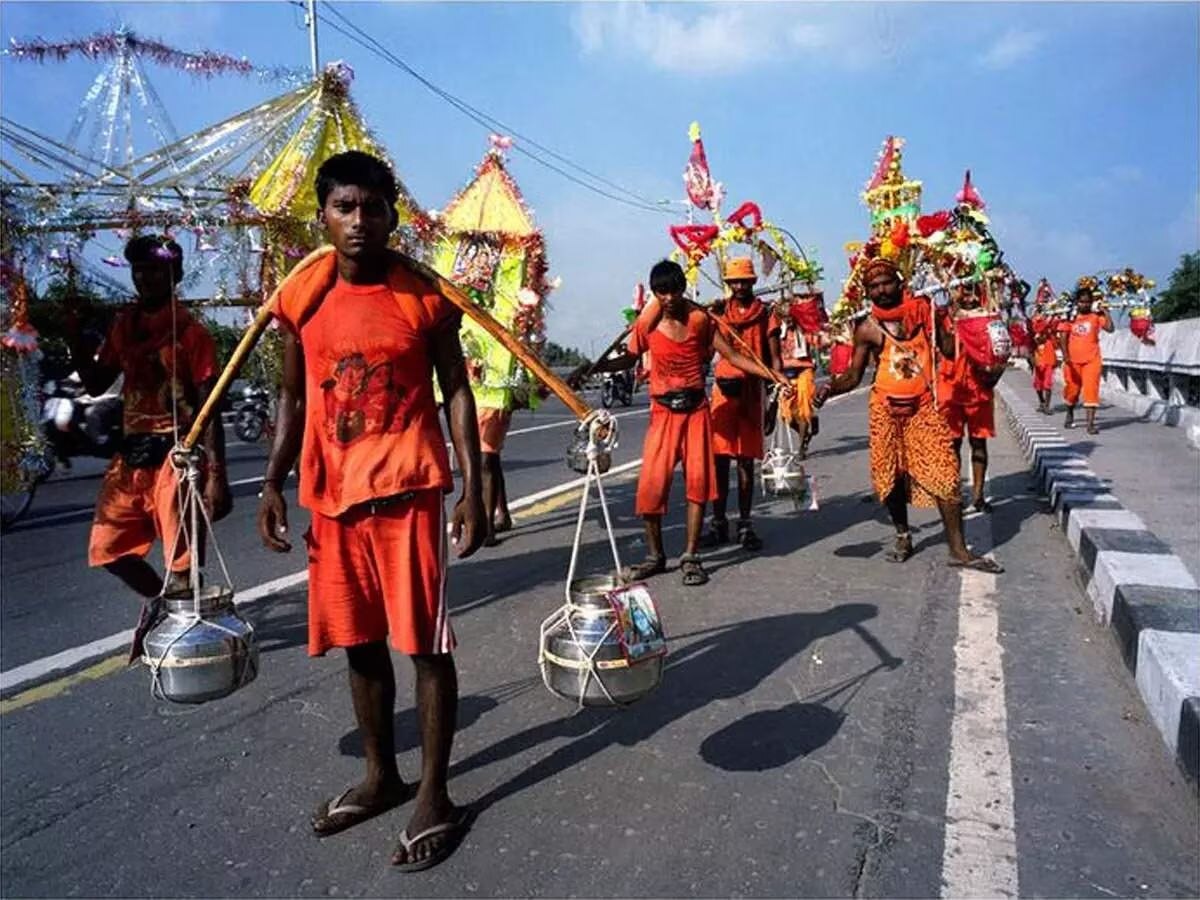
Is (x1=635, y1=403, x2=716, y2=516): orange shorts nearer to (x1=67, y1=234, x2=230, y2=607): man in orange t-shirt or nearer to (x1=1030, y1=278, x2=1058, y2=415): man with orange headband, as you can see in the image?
(x1=67, y1=234, x2=230, y2=607): man in orange t-shirt

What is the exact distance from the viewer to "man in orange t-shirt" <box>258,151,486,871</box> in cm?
275

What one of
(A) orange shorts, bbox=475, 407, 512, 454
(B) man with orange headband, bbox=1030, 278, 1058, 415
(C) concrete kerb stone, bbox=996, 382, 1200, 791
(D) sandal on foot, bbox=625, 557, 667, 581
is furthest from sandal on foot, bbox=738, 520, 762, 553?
(B) man with orange headband, bbox=1030, 278, 1058, 415

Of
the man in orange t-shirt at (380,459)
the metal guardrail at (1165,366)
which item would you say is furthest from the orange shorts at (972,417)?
the metal guardrail at (1165,366)

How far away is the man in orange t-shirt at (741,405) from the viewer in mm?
6836

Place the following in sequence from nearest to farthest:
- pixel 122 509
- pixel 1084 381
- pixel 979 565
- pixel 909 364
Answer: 1. pixel 122 509
2. pixel 979 565
3. pixel 909 364
4. pixel 1084 381

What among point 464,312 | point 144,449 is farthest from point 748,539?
point 464,312

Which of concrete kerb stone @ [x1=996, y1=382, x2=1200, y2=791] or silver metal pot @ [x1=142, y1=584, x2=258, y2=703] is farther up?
silver metal pot @ [x1=142, y1=584, x2=258, y2=703]

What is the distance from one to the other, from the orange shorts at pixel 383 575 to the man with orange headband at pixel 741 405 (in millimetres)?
4153

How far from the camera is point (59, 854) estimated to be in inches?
112

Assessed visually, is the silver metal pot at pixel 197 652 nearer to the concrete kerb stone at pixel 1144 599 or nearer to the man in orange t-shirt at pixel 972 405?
the concrete kerb stone at pixel 1144 599

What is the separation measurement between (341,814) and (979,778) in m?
2.01

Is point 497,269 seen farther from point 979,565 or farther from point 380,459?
point 380,459

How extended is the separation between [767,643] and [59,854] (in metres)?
2.94

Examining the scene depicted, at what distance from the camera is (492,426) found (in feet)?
23.4
